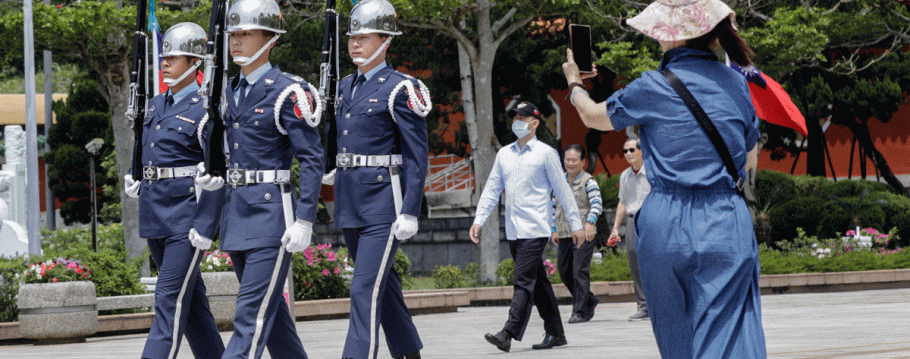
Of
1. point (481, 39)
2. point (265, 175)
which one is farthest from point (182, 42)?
point (481, 39)

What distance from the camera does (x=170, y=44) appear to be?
7.26 meters

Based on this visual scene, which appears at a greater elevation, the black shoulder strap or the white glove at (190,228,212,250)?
the black shoulder strap

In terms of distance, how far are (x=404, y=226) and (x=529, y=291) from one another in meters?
2.77

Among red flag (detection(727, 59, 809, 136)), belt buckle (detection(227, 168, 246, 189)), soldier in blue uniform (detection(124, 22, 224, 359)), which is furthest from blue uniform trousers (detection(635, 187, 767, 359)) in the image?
soldier in blue uniform (detection(124, 22, 224, 359))

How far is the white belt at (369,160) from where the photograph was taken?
6719mm

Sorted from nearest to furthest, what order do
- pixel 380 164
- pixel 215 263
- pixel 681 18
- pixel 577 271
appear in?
1. pixel 681 18
2. pixel 380 164
3. pixel 577 271
4. pixel 215 263

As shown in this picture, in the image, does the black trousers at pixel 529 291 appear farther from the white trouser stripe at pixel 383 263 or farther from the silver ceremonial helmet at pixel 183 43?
the silver ceremonial helmet at pixel 183 43

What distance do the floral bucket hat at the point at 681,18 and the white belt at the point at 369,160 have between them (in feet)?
8.56

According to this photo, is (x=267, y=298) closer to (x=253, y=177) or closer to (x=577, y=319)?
(x=253, y=177)

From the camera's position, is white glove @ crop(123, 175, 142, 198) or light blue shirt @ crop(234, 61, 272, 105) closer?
light blue shirt @ crop(234, 61, 272, 105)

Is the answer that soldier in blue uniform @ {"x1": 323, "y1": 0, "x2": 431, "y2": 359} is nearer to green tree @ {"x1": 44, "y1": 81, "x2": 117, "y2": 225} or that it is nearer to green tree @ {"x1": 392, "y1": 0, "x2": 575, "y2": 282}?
green tree @ {"x1": 392, "y1": 0, "x2": 575, "y2": 282}

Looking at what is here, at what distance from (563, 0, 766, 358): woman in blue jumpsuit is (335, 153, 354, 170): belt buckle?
2588mm

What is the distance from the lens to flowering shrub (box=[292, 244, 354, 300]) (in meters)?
14.6

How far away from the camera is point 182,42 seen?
23.8ft
